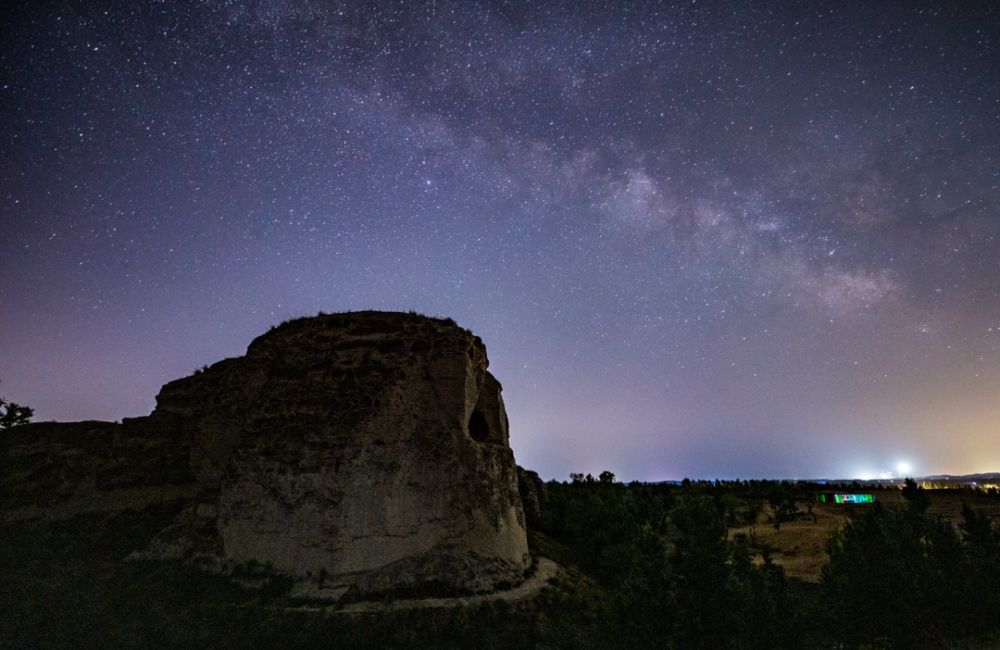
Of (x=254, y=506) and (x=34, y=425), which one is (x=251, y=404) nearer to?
(x=254, y=506)

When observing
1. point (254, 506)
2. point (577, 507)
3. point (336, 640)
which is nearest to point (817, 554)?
point (577, 507)

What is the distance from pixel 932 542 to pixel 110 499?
4470 cm

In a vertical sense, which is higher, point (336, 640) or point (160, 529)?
point (160, 529)

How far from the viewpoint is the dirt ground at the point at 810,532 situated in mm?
41688

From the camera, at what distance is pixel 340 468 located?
22.9m

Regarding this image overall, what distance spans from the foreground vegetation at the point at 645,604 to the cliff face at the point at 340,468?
195cm

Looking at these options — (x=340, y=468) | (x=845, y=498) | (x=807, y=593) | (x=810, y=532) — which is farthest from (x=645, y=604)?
(x=845, y=498)

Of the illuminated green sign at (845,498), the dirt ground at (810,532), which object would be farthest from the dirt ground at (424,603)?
the illuminated green sign at (845,498)

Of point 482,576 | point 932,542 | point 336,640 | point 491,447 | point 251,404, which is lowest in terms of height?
point 336,640

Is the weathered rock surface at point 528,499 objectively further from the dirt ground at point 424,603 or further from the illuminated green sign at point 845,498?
the illuminated green sign at point 845,498

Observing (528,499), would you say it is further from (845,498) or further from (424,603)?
(845,498)

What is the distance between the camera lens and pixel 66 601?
853 inches

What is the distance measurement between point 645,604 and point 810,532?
4770 centimetres

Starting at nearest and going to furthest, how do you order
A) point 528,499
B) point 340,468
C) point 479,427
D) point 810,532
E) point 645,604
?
point 645,604 < point 340,468 < point 479,427 < point 528,499 < point 810,532
